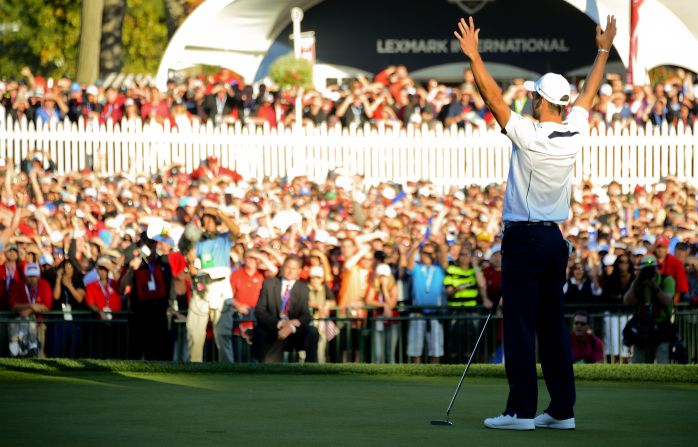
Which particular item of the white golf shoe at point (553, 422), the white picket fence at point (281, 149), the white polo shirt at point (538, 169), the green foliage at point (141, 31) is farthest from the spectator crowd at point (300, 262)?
the green foliage at point (141, 31)

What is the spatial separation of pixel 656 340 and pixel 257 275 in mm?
4639

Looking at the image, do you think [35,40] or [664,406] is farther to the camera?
[35,40]

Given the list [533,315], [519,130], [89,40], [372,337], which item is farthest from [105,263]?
[89,40]

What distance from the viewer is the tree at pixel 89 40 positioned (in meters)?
37.7

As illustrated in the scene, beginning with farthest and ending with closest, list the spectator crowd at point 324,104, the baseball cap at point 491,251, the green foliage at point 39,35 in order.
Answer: the green foliage at point 39,35 < the spectator crowd at point 324,104 < the baseball cap at point 491,251

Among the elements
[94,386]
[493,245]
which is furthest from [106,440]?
[493,245]

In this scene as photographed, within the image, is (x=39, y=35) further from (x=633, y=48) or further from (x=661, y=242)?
(x=661, y=242)

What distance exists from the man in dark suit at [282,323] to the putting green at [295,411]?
12.4 ft

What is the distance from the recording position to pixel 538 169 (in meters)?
8.31

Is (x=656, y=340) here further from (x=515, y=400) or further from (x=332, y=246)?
(x=515, y=400)

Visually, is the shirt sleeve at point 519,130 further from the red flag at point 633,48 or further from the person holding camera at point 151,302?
the red flag at point 633,48

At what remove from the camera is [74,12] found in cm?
4994

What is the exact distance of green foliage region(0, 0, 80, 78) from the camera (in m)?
50.8

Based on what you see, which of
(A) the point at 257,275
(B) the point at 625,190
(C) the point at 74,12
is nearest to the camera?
(A) the point at 257,275
